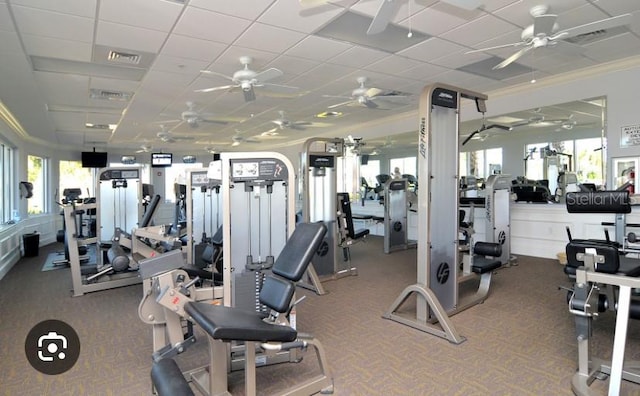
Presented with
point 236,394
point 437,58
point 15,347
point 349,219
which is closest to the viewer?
point 236,394

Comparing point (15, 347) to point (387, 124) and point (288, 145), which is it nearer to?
point (387, 124)

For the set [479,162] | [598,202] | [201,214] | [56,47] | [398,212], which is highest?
[56,47]

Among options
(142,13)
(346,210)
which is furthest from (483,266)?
(142,13)

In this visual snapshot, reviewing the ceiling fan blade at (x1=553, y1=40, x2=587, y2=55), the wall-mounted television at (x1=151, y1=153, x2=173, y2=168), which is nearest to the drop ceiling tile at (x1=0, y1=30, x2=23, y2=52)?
the ceiling fan blade at (x1=553, y1=40, x2=587, y2=55)

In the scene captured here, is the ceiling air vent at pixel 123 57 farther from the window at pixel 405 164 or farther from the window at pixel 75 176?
the window at pixel 405 164

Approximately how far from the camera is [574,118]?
7.64 metres

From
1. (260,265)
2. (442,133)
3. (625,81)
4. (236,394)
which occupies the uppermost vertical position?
(625,81)

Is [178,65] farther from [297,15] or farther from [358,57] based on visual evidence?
[358,57]

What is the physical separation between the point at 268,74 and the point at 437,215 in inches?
98.0

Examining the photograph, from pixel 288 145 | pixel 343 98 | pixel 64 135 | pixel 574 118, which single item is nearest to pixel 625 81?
pixel 574 118

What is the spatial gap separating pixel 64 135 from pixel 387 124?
8.28m

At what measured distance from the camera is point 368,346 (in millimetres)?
2996

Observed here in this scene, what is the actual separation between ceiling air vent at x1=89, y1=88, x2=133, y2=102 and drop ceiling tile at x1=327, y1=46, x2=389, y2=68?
3572mm

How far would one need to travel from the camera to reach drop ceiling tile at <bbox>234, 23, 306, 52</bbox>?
3783mm
